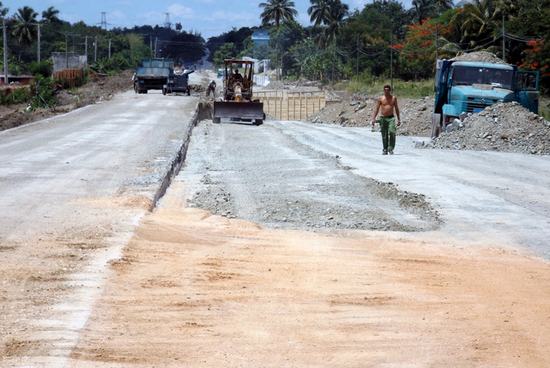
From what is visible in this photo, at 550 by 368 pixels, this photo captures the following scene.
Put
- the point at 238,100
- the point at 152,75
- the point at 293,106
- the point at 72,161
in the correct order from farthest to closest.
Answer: the point at 152,75, the point at 293,106, the point at 238,100, the point at 72,161

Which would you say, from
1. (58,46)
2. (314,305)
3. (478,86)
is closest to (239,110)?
(478,86)

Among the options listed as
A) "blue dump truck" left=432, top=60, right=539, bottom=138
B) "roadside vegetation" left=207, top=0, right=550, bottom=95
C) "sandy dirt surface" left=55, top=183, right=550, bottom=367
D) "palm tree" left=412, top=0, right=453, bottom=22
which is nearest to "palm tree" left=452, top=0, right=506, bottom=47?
"roadside vegetation" left=207, top=0, right=550, bottom=95

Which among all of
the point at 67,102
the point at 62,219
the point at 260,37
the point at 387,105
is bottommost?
the point at 67,102

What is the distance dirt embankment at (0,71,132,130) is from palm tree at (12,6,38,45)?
52140mm

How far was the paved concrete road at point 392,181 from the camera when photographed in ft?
37.9

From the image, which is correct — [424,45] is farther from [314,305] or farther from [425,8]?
[314,305]

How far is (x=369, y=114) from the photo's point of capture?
4797cm

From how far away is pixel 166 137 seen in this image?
1088 inches

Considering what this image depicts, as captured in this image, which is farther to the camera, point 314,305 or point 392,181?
point 392,181

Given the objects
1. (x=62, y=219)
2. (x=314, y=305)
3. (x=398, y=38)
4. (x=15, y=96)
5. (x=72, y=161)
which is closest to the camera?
(x=314, y=305)

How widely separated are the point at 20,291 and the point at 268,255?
2.82m

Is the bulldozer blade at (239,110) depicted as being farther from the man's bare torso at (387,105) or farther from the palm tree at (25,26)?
the palm tree at (25,26)

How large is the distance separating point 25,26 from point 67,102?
83654mm

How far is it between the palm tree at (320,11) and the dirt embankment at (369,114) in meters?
64.9
